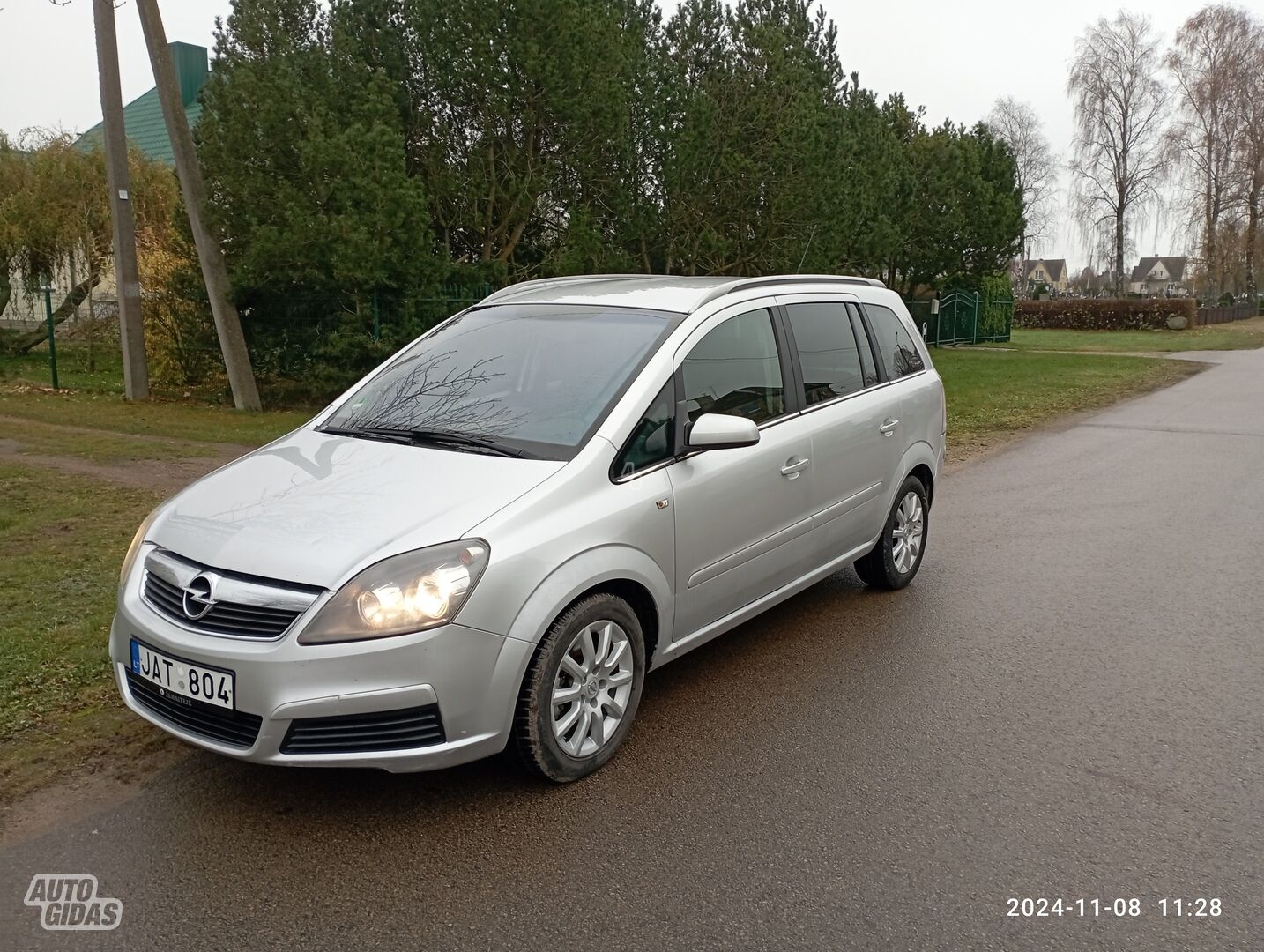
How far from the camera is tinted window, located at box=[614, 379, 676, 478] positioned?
13.4 ft

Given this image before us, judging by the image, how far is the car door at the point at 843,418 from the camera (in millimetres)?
5215

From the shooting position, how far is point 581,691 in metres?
3.82

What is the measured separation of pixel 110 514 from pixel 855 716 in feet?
19.2

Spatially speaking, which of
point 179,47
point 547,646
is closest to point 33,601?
point 547,646

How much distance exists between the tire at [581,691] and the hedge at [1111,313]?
48.1 m

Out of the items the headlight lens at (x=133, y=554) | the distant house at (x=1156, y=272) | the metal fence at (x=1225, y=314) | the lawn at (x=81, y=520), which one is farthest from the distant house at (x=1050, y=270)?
the headlight lens at (x=133, y=554)

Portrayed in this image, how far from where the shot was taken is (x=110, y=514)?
25.6 feet

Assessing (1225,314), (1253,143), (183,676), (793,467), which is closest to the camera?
(183,676)

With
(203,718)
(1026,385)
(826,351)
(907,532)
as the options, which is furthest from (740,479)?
(1026,385)

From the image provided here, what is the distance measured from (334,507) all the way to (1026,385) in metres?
18.2

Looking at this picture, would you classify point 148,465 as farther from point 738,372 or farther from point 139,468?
point 738,372

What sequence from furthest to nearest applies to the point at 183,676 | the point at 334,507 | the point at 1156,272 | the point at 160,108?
the point at 1156,272 → the point at 160,108 → the point at 334,507 → the point at 183,676

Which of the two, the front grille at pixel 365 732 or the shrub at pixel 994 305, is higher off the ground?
the shrub at pixel 994 305

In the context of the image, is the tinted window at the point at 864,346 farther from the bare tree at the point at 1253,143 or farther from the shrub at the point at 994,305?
the bare tree at the point at 1253,143
